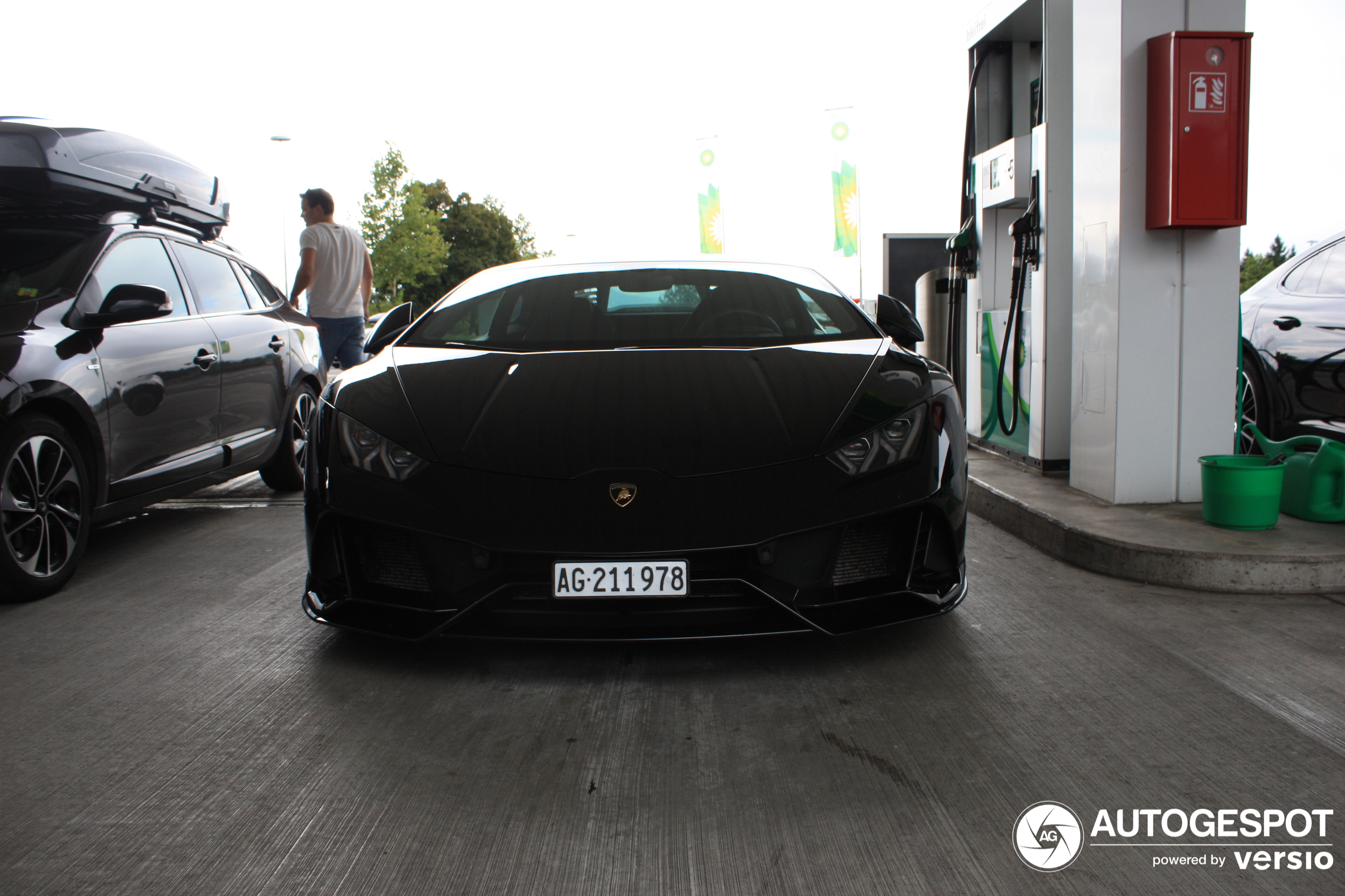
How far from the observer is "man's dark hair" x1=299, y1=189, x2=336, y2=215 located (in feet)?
24.1

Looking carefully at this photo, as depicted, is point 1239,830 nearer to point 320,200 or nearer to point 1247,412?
point 1247,412

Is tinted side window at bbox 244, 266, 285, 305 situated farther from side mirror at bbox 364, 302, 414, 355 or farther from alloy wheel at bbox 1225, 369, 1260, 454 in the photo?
alloy wheel at bbox 1225, 369, 1260, 454

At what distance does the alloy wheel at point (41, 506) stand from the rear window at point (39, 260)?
66cm

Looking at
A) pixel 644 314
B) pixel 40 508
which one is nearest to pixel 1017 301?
pixel 644 314

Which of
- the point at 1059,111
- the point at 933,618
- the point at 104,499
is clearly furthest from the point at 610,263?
the point at 1059,111

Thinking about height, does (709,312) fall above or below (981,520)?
above

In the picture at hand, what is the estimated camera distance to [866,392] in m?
2.79

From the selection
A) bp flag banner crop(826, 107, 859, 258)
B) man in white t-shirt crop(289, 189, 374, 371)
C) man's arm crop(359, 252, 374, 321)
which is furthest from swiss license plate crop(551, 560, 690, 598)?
bp flag banner crop(826, 107, 859, 258)

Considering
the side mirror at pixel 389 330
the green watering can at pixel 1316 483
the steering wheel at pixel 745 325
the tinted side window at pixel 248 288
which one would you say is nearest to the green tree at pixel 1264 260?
the green watering can at pixel 1316 483

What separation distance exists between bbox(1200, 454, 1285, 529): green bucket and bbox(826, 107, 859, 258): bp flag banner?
22726mm

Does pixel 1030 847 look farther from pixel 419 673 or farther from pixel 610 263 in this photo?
pixel 610 263

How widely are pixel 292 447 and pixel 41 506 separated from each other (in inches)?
85.2

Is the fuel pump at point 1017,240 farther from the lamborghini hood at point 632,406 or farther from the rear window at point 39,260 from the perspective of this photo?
the rear window at point 39,260

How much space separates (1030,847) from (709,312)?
227 cm
